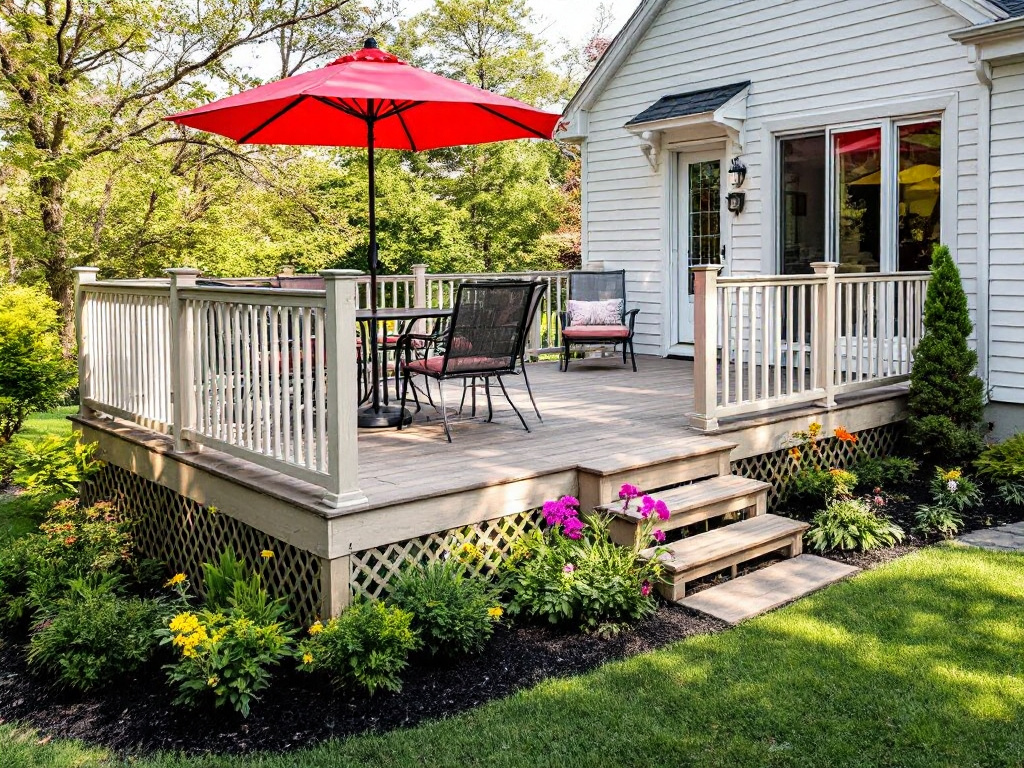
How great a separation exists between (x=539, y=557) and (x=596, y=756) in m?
1.34

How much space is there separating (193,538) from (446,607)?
1.95 m

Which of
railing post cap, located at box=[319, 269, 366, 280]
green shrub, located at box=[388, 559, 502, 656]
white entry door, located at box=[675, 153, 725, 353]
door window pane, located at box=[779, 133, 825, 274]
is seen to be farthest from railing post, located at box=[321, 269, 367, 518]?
white entry door, located at box=[675, 153, 725, 353]

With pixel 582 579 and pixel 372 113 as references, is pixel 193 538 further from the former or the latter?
pixel 372 113

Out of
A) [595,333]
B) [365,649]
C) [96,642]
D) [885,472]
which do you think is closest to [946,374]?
[885,472]

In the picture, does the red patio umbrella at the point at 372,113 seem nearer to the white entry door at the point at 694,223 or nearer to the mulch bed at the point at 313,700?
the mulch bed at the point at 313,700

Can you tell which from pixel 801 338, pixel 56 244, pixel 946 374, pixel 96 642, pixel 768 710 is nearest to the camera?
pixel 768 710

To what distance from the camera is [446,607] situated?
3736mm

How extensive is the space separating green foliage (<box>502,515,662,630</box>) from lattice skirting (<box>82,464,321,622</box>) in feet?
3.00

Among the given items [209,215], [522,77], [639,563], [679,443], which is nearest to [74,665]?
[639,563]

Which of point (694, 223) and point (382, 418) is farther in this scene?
point (694, 223)

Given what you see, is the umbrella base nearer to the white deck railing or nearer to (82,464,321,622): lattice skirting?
(82,464,321,622): lattice skirting

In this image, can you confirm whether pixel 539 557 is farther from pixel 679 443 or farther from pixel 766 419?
pixel 766 419

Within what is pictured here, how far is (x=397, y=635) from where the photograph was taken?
11.5 feet

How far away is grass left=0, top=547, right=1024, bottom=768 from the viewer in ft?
9.74
